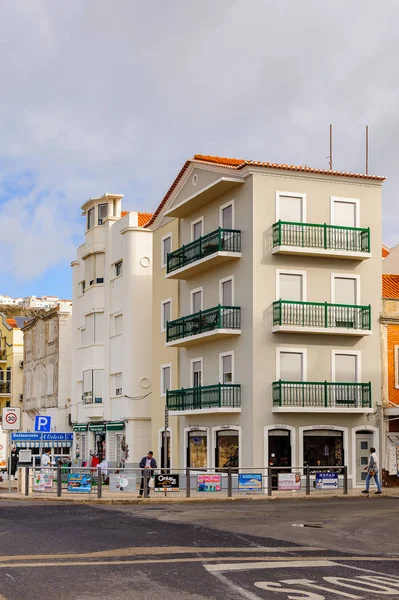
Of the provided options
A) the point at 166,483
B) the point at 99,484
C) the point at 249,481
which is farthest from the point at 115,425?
the point at 99,484

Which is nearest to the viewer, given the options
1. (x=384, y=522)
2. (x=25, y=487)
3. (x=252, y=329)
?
(x=384, y=522)

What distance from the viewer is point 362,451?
132 feet

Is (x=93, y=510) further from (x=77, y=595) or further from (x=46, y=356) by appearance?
(x=46, y=356)

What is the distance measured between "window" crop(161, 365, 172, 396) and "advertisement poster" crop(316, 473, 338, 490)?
12998 mm

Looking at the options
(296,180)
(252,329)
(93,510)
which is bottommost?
(93,510)

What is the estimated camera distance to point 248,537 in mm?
18250

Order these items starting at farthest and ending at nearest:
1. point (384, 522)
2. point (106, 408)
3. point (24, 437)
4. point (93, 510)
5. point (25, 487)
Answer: point (106, 408)
point (24, 437)
point (25, 487)
point (93, 510)
point (384, 522)

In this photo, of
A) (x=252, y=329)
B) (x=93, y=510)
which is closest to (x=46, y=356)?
(x=252, y=329)

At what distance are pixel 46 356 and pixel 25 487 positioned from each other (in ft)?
115

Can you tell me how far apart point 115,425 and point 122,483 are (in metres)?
20.1

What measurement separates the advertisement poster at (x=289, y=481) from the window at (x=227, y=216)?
11.5 meters

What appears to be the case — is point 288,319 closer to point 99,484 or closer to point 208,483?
point 208,483

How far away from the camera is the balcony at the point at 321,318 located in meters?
38.6

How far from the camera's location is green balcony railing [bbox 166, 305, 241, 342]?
130ft
